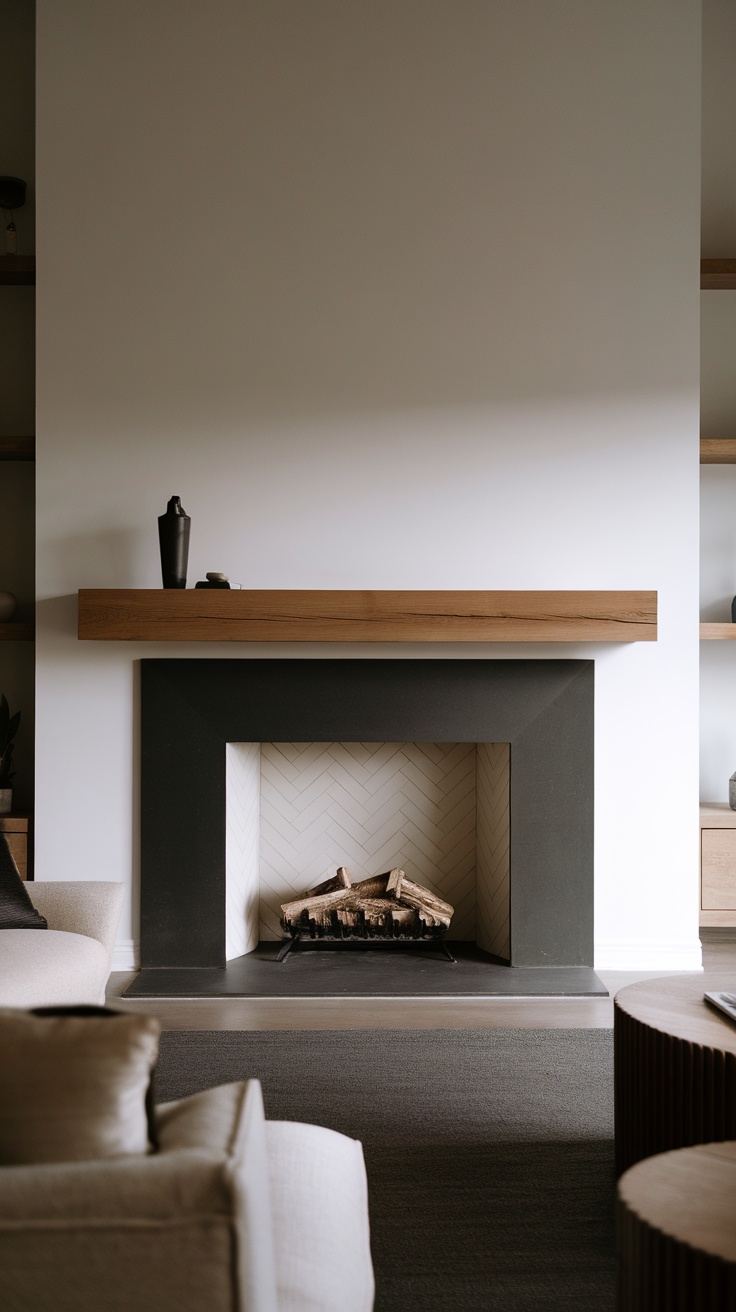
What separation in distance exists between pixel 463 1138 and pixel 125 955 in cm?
168

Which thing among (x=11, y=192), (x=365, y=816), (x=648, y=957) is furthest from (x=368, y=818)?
(x=11, y=192)

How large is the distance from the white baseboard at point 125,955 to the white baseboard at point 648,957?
168 centimetres

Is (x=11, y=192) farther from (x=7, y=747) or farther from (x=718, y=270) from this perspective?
(x=718, y=270)

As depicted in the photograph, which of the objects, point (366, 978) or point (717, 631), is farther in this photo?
point (717, 631)

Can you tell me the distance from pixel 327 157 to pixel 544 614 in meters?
1.86

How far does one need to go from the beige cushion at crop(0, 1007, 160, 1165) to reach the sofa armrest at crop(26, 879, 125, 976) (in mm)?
1764

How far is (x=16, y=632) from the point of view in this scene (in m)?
3.50

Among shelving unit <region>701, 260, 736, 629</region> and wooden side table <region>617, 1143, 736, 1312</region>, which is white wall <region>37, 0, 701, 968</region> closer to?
shelving unit <region>701, 260, 736, 629</region>

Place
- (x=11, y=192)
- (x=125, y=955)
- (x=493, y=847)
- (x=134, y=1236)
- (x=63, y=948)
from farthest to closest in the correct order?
(x=11, y=192) → (x=493, y=847) → (x=125, y=955) → (x=63, y=948) → (x=134, y=1236)

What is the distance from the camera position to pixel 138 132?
3402 mm

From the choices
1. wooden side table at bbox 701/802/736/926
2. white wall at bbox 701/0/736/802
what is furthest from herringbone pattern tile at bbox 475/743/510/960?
white wall at bbox 701/0/736/802

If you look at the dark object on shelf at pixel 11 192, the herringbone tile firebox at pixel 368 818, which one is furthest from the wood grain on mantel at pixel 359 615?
the dark object on shelf at pixel 11 192

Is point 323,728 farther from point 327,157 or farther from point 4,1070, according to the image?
point 4,1070

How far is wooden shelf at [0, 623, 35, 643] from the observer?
137 inches
